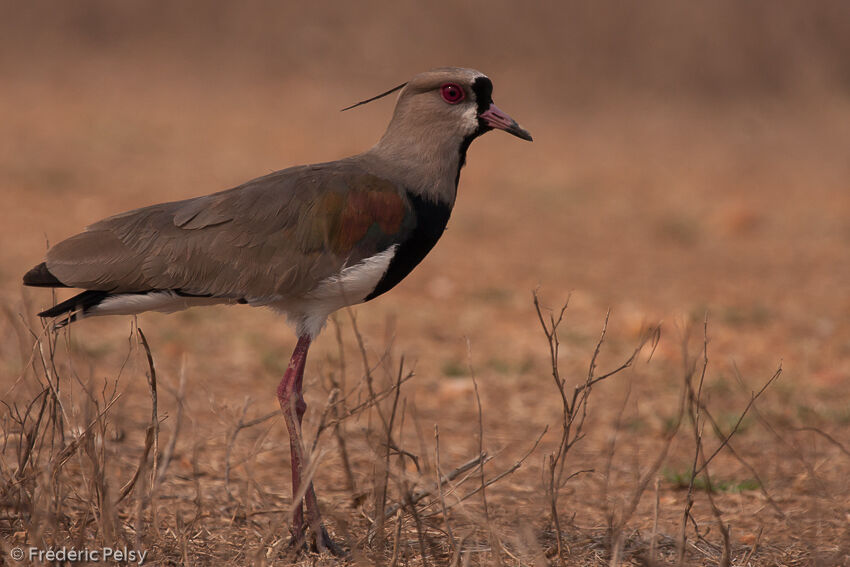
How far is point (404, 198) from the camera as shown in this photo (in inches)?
160

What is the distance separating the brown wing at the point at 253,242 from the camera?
3990 mm

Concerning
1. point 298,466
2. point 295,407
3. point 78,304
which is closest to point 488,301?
point 295,407

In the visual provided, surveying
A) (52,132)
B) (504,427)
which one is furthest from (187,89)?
(504,427)

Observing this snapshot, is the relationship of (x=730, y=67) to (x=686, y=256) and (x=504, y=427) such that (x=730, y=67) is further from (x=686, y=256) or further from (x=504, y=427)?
(x=504, y=427)

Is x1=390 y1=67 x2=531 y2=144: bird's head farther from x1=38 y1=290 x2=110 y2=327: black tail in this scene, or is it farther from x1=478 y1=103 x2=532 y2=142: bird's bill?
x1=38 y1=290 x2=110 y2=327: black tail

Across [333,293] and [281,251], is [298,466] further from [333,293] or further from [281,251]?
[281,251]

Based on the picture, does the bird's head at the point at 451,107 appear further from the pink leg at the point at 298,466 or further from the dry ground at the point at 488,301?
the dry ground at the point at 488,301

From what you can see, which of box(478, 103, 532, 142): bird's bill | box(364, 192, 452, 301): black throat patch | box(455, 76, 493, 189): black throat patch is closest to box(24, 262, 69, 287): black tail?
box(364, 192, 452, 301): black throat patch

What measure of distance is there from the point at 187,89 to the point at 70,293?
962 cm

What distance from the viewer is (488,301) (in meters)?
8.45

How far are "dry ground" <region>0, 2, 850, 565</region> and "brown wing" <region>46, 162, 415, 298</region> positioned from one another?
32 centimetres

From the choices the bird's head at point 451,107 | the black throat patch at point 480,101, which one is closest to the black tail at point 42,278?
the bird's head at point 451,107

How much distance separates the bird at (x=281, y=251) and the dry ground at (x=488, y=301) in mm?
235

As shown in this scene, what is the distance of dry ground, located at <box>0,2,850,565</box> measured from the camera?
385cm
